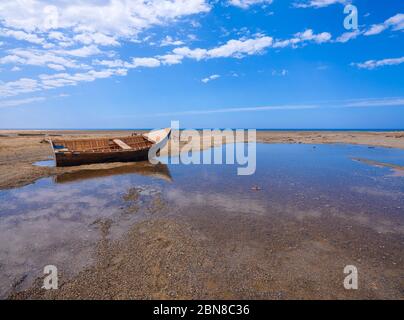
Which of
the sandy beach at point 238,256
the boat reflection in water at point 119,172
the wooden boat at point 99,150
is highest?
the wooden boat at point 99,150

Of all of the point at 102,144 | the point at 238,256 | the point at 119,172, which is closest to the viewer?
the point at 238,256

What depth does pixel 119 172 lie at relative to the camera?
54.5ft

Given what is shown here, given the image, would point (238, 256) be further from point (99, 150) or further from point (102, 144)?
point (102, 144)

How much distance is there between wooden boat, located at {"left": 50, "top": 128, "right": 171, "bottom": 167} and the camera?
17.7 metres

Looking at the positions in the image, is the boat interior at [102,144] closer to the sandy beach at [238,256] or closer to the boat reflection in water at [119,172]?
the boat reflection in water at [119,172]

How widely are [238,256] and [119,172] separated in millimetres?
12527

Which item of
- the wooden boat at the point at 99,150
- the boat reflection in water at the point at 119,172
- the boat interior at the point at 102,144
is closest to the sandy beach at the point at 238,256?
the boat reflection in water at the point at 119,172

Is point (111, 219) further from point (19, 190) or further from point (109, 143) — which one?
point (109, 143)

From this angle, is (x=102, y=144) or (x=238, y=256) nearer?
(x=238, y=256)

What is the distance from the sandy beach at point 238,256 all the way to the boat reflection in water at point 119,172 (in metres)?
6.53

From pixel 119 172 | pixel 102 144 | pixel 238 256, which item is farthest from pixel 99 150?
pixel 238 256

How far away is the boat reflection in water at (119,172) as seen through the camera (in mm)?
14755
